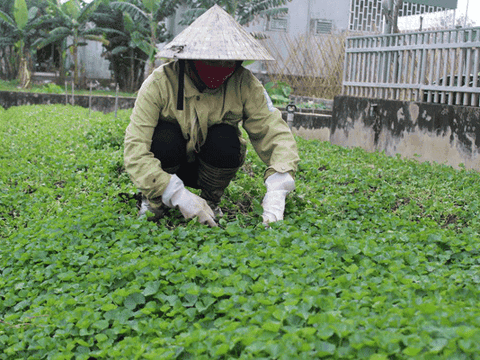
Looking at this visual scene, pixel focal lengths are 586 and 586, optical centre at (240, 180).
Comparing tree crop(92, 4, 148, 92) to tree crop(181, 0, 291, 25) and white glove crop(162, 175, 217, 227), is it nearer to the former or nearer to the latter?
tree crop(181, 0, 291, 25)

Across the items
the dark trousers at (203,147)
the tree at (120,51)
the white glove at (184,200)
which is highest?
the tree at (120,51)

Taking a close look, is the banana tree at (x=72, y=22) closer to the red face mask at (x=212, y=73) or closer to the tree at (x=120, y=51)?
the tree at (x=120, y=51)

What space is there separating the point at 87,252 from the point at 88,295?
1.82 feet

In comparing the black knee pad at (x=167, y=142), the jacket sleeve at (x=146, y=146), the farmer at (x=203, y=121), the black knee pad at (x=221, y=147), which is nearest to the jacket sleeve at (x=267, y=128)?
the farmer at (x=203, y=121)

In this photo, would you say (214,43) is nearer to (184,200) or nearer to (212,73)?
(212,73)

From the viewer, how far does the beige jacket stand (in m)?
3.65

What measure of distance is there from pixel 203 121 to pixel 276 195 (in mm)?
668

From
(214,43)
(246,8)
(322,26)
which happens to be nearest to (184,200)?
(214,43)

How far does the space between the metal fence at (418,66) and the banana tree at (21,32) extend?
15.3 metres

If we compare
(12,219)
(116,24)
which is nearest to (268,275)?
(12,219)

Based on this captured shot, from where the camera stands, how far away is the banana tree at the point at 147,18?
20.1 meters

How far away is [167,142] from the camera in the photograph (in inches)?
151

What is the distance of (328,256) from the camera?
2.91m

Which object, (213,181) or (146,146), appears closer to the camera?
(146,146)
